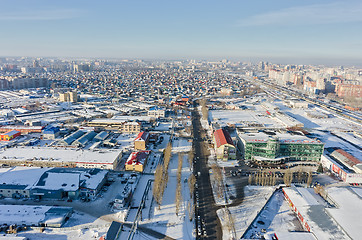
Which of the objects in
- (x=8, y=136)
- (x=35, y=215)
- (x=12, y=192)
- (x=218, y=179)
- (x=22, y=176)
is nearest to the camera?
(x=35, y=215)

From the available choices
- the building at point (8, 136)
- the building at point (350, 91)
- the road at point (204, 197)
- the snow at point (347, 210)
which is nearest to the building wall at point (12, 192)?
the road at point (204, 197)

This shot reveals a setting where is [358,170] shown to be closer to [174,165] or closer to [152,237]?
[174,165]

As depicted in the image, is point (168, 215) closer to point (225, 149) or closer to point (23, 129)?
point (225, 149)

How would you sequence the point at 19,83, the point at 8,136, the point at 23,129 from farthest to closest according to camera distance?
the point at 19,83
the point at 23,129
the point at 8,136

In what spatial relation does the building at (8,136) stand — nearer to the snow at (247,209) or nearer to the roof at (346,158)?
the snow at (247,209)

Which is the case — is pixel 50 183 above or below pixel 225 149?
below

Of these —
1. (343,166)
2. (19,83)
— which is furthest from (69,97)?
(343,166)

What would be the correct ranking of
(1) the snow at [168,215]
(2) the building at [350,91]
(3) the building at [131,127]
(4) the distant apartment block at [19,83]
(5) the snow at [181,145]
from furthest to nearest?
(4) the distant apartment block at [19,83]
(2) the building at [350,91]
(3) the building at [131,127]
(5) the snow at [181,145]
(1) the snow at [168,215]

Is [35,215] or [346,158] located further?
[346,158]
